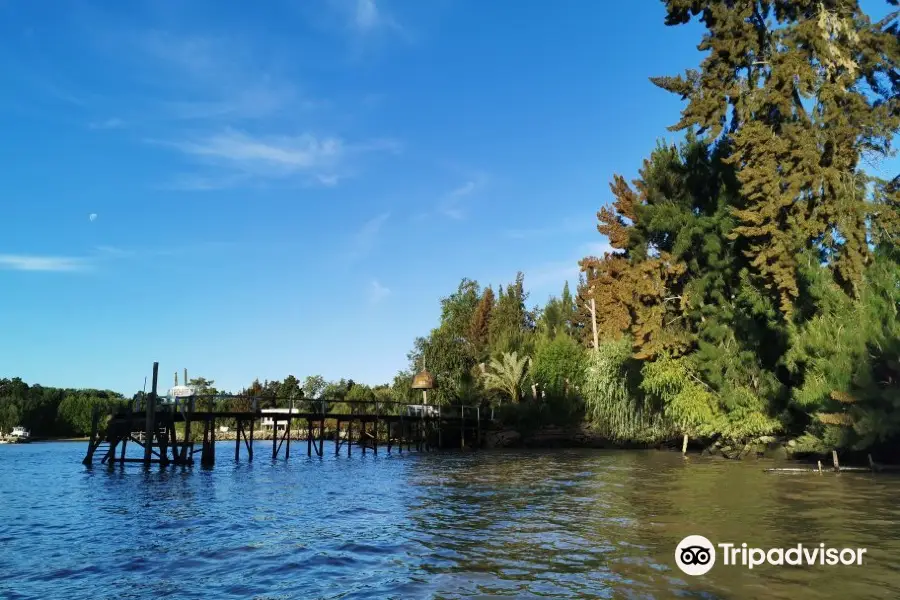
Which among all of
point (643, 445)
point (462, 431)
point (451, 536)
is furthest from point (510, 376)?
point (451, 536)

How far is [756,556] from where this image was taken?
10188 mm

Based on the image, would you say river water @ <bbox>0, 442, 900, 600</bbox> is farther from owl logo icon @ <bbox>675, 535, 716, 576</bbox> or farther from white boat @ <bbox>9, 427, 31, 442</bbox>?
white boat @ <bbox>9, 427, 31, 442</bbox>

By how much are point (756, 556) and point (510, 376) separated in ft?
150

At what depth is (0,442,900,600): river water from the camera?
362 inches

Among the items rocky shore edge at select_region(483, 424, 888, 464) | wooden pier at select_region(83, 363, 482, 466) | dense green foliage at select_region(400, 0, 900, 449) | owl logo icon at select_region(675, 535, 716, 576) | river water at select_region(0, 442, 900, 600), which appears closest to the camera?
river water at select_region(0, 442, 900, 600)

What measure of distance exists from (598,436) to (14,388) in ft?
320

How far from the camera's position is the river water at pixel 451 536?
9195 millimetres

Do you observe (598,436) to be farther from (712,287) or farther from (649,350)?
(712,287)

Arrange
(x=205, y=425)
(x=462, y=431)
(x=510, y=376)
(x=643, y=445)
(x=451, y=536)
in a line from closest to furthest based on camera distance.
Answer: (x=451, y=536) → (x=205, y=425) → (x=643, y=445) → (x=462, y=431) → (x=510, y=376)

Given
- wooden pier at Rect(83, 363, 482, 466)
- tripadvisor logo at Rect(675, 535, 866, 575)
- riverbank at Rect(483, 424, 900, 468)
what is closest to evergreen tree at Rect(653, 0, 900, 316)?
riverbank at Rect(483, 424, 900, 468)

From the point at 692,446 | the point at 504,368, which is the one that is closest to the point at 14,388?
the point at 504,368

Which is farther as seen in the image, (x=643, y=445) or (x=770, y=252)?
(x=643, y=445)

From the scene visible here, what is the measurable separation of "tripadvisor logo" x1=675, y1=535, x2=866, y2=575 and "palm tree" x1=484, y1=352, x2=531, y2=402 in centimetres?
4468

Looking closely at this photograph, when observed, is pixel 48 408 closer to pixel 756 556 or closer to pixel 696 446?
pixel 696 446
